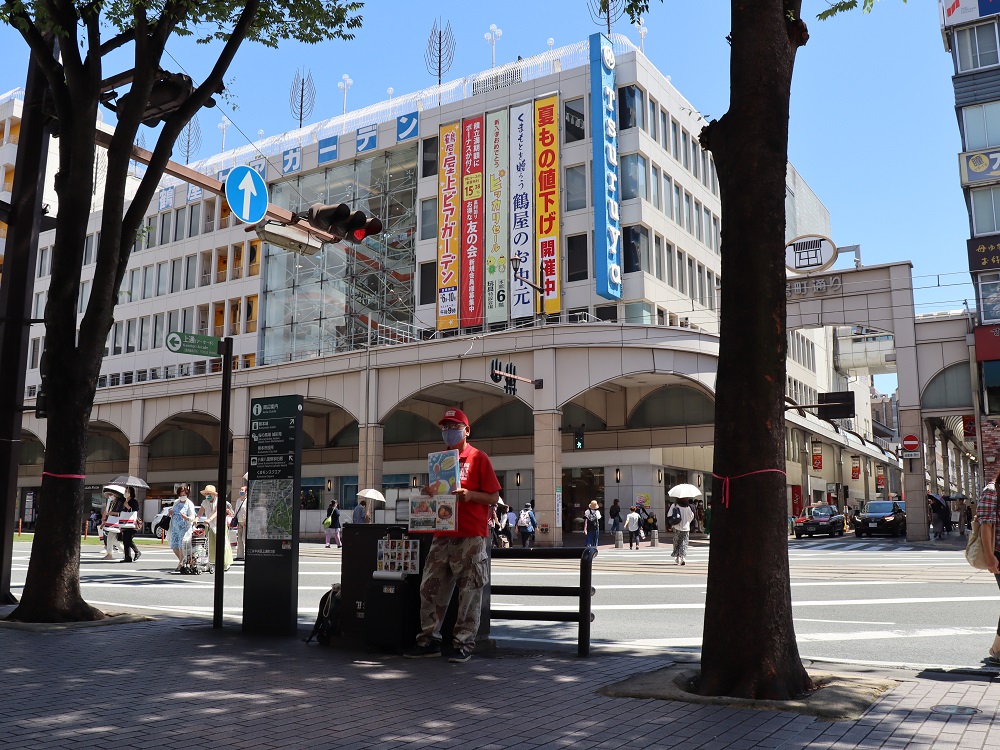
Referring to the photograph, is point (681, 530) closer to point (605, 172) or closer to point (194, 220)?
point (605, 172)

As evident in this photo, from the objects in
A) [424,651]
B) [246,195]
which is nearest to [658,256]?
[246,195]

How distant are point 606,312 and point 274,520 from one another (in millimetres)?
29107

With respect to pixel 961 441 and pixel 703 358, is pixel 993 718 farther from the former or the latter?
pixel 961 441

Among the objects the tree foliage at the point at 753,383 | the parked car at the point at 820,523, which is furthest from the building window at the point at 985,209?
the tree foliage at the point at 753,383

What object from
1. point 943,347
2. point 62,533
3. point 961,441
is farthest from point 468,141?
point 961,441

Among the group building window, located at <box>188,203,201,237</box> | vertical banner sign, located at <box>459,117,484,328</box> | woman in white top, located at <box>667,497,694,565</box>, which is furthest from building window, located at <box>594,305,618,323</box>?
building window, located at <box>188,203,201,237</box>

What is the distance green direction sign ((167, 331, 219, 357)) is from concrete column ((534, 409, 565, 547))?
76.0ft

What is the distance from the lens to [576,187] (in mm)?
37688

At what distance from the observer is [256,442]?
30.3 ft

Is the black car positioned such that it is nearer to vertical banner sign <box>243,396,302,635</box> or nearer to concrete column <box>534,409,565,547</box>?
concrete column <box>534,409,565,547</box>

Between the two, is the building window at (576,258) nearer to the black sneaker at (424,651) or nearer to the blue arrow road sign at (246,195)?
the blue arrow road sign at (246,195)

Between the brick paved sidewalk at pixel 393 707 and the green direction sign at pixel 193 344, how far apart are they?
371cm

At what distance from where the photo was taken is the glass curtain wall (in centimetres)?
4309

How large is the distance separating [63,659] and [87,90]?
6.53 m
